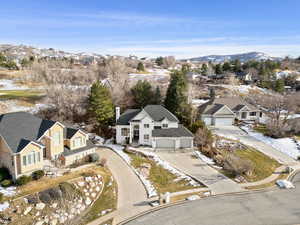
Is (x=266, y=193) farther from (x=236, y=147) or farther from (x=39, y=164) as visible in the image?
(x=39, y=164)

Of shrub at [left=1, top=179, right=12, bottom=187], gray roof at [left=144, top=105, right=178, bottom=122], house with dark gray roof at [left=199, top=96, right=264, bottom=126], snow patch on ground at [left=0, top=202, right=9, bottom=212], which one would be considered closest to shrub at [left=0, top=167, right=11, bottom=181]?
shrub at [left=1, top=179, right=12, bottom=187]

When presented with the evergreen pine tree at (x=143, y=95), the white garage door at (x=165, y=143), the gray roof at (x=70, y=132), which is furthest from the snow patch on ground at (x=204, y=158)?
the gray roof at (x=70, y=132)

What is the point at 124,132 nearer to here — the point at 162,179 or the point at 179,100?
the point at 162,179

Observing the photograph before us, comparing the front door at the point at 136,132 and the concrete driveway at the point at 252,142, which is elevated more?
the front door at the point at 136,132

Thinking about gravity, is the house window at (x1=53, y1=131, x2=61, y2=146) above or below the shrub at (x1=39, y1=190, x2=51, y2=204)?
above

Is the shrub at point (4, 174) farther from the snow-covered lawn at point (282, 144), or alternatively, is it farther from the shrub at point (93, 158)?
the snow-covered lawn at point (282, 144)

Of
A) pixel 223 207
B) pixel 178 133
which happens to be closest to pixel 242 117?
pixel 178 133

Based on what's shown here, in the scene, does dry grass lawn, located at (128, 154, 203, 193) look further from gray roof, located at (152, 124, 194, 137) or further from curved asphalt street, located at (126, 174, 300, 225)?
gray roof, located at (152, 124, 194, 137)

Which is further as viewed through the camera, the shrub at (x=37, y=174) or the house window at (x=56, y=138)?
the house window at (x=56, y=138)
